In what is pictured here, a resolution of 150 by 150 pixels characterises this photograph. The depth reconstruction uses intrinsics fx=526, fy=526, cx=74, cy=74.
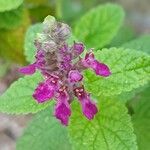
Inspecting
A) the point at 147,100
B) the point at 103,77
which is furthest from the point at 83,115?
the point at 147,100

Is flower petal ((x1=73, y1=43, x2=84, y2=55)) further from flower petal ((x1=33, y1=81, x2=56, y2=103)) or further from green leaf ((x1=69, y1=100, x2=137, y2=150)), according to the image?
green leaf ((x1=69, y1=100, x2=137, y2=150))

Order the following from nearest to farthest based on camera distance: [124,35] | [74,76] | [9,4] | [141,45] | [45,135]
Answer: [74,76] < [45,135] < [9,4] < [141,45] < [124,35]

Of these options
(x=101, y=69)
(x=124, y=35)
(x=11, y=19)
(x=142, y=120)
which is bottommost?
(x=101, y=69)

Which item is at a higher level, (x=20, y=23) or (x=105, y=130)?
(x=20, y=23)

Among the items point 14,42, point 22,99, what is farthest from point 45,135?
point 14,42

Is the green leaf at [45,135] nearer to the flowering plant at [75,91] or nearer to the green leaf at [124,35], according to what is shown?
the flowering plant at [75,91]

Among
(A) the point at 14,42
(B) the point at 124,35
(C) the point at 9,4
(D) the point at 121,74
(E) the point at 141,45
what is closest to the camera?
(D) the point at 121,74

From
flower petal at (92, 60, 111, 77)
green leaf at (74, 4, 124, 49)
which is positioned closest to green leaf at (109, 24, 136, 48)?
green leaf at (74, 4, 124, 49)

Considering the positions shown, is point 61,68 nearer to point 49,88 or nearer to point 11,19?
point 49,88
